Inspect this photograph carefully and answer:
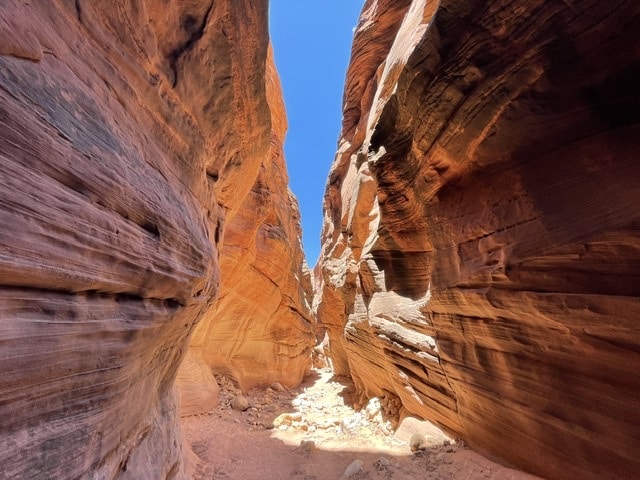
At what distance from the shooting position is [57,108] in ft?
7.12

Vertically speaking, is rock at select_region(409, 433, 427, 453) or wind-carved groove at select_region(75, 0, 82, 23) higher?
wind-carved groove at select_region(75, 0, 82, 23)

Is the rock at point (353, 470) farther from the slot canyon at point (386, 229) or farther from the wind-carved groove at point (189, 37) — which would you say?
the wind-carved groove at point (189, 37)

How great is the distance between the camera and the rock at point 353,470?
556 centimetres

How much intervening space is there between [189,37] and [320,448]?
869 centimetres

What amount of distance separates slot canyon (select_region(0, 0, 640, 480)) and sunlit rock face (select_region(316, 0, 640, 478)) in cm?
2

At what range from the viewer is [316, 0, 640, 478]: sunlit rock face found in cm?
343

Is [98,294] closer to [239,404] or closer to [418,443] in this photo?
[418,443]

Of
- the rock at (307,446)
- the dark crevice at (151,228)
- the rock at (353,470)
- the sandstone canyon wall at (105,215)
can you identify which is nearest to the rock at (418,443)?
the rock at (353,470)

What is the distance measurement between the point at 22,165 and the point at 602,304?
552 centimetres

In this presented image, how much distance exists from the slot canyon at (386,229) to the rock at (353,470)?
0.22m

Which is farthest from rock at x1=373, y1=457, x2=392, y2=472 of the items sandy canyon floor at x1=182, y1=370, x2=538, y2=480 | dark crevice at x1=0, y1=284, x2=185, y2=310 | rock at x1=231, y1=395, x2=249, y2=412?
rock at x1=231, y1=395, x2=249, y2=412

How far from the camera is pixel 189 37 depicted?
4352mm

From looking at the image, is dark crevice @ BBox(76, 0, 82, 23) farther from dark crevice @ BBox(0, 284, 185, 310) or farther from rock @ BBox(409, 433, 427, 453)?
rock @ BBox(409, 433, 427, 453)

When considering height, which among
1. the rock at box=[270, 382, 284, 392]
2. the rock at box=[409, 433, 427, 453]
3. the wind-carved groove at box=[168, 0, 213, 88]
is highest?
the wind-carved groove at box=[168, 0, 213, 88]
